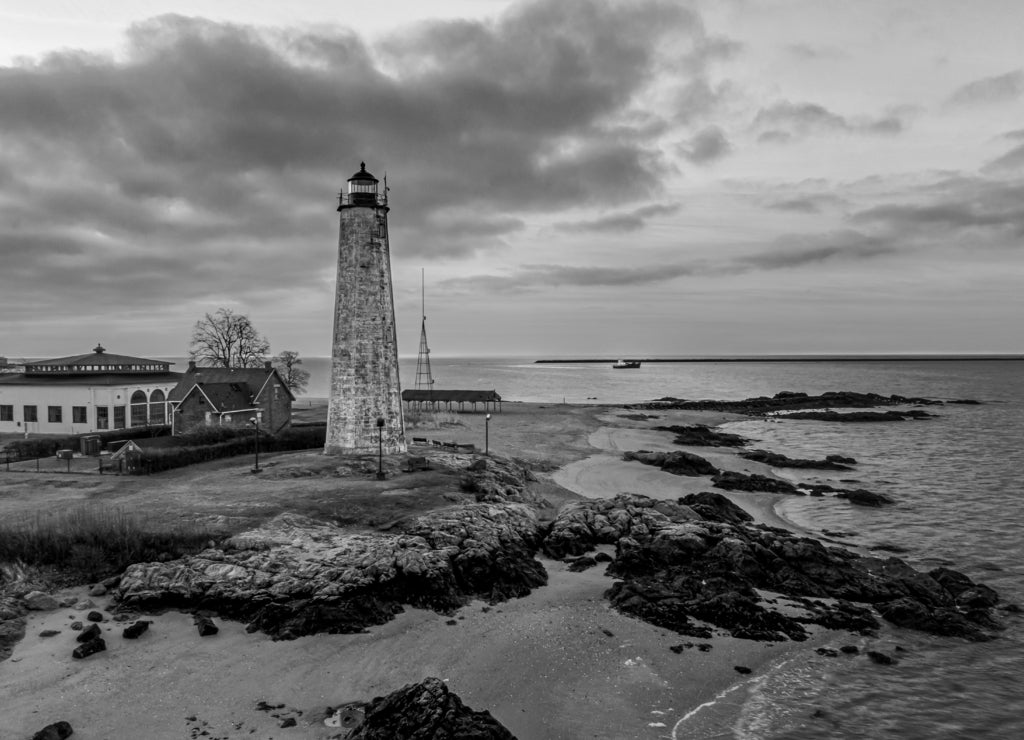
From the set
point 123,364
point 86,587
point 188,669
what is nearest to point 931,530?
point 188,669

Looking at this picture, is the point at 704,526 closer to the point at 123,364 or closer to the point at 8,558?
the point at 8,558

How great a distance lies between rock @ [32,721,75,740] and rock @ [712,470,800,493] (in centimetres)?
3058

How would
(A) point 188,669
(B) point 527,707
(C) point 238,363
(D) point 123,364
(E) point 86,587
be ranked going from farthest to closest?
(C) point 238,363 < (D) point 123,364 < (E) point 86,587 < (A) point 188,669 < (B) point 527,707

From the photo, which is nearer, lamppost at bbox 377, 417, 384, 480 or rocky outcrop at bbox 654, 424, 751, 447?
lamppost at bbox 377, 417, 384, 480

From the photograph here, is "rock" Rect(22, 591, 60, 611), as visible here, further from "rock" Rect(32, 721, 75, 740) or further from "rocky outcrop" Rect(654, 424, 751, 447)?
"rocky outcrop" Rect(654, 424, 751, 447)

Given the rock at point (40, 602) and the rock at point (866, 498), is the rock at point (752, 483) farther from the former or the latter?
the rock at point (40, 602)

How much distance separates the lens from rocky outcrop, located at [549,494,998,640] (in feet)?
51.4

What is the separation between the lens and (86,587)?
1609 centimetres

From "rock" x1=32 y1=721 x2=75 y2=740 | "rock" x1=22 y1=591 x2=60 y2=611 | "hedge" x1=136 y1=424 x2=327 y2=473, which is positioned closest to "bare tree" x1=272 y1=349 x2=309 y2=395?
"hedge" x1=136 y1=424 x2=327 y2=473

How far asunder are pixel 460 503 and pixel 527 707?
12.4m

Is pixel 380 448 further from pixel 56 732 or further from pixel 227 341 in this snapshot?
pixel 227 341

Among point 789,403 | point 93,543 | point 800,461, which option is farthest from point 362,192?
point 789,403

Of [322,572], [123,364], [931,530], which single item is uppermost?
[123,364]

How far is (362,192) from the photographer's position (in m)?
29.9
